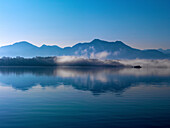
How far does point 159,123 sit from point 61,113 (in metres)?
15.3

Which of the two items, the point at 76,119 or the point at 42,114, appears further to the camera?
the point at 42,114

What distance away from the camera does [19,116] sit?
31672mm

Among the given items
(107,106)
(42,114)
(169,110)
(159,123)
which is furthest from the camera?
(107,106)

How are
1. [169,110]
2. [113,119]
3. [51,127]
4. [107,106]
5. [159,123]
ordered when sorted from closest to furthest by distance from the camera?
[51,127] → [159,123] → [113,119] → [169,110] → [107,106]

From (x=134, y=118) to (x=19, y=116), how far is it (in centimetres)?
1765

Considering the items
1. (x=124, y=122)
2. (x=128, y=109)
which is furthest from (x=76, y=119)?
(x=128, y=109)

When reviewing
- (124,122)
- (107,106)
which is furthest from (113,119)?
(107,106)

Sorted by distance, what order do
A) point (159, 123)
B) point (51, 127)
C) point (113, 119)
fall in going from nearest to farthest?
point (51, 127) < point (159, 123) < point (113, 119)

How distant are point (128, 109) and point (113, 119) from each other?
775cm

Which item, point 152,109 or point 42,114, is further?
point 152,109

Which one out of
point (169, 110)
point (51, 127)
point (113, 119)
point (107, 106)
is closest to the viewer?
point (51, 127)

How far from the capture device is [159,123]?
28109 millimetres

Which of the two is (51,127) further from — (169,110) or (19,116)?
(169,110)

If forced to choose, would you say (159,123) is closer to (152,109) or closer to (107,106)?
(152,109)
